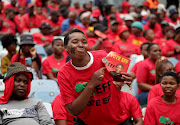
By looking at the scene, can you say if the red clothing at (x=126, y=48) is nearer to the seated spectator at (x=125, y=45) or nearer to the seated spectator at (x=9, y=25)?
the seated spectator at (x=125, y=45)

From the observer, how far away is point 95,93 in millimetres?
2680

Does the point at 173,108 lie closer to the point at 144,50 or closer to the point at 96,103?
the point at 96,103

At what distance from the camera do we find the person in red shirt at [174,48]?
6637 millimetres

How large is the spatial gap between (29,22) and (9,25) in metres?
1.04

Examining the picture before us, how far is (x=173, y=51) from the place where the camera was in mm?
6707

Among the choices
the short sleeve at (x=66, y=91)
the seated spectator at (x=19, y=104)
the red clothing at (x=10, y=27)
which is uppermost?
the red clothing at (x=10, y=27)

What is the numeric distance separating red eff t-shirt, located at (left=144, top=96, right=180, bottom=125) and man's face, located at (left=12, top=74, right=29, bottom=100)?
1.61 meters

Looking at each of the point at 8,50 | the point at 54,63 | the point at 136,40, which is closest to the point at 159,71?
the point at 54,63

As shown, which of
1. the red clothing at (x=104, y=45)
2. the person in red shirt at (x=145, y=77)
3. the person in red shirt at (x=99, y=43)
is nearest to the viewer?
the person in red shirt at (x=145, y=77)

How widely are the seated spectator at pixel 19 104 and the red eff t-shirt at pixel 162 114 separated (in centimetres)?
128

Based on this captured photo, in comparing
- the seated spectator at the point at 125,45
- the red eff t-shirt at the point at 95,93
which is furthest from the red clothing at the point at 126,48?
the red eff t-shirt at the point at 95,93

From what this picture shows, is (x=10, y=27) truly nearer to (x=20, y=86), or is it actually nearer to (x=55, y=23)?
(x=55, y=23)

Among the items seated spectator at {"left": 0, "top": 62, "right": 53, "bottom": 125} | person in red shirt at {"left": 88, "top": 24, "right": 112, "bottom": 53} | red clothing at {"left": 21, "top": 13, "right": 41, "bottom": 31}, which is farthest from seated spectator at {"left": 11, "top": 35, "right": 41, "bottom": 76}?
red clothing at {"left": 21, "top": 13, "right": 41, "bottom": 31}

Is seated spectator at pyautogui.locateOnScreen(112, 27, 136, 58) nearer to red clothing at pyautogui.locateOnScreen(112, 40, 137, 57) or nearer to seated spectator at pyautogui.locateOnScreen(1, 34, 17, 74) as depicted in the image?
red clothing at pyautogui.locateOnScreen(112, 40, 137, 57)
